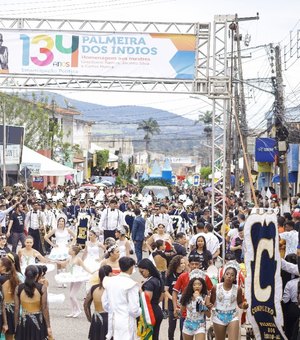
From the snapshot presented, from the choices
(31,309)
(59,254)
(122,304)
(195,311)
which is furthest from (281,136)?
(122,304)

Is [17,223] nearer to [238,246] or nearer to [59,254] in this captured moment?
[59,254]

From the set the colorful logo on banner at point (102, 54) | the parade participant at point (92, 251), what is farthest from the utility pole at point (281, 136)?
the parade participant at point (92, 251)

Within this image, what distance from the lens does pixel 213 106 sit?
993 inches

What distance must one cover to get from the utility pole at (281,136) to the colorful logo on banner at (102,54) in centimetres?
525

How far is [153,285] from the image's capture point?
13.2 m

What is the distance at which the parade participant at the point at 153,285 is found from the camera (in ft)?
43.2

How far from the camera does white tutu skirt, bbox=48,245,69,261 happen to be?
22359 millimetres

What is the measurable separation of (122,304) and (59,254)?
1044 centimetres

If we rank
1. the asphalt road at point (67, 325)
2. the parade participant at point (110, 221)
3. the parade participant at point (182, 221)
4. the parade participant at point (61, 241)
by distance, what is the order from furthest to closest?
the parade participant at point (182, 221) → the parade participant at point (110, 221) → the parade participant at point (61, 241) → the asphalt road at point (67, 325)

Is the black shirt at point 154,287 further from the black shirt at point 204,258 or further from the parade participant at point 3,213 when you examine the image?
the parade participant at point 3,213

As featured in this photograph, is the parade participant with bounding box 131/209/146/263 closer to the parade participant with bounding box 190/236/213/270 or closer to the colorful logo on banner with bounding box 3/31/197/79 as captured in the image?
the colorful logo on banner with bounding box 3/31/197/79

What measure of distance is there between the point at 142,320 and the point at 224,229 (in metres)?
11.8

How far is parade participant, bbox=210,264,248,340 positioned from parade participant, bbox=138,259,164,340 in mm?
725

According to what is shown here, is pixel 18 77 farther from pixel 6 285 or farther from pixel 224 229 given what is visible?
pixel 6 285
